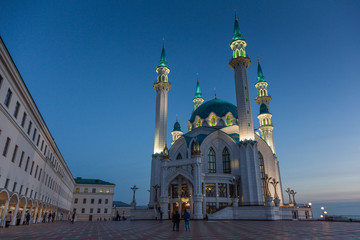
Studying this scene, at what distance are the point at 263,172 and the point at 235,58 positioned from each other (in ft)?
84.1

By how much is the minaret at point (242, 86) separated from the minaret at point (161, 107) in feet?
57.7

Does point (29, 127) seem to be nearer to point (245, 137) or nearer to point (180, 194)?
point (180, 194)

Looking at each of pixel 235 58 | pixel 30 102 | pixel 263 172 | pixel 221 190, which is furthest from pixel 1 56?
pixel 263 172

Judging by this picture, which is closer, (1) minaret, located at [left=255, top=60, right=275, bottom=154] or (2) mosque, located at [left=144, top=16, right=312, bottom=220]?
(2) mosque, located at [left=144, top=16, right=312, bottom=220]

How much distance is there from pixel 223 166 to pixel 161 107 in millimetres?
20430

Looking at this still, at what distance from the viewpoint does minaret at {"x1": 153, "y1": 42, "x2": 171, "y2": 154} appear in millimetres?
57053

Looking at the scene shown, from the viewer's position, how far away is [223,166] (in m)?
51.3

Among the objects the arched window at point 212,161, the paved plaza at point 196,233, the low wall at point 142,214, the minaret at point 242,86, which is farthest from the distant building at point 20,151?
the minaret at point 242,86

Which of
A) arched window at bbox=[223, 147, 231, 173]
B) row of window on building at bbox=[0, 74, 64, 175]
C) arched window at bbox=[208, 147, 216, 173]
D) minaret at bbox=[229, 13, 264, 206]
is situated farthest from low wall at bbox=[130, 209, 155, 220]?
row of window on building at bbox=[0, 74, 64, 175]

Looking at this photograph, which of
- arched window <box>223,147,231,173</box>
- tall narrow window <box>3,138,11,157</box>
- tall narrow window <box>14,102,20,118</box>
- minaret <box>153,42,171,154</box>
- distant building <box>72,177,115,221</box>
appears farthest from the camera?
distant building <box>72,177,115,221</box>

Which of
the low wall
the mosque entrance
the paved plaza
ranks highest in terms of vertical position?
the mosque entrance

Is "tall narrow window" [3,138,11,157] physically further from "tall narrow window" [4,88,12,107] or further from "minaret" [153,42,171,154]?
"minaret" [153,42,171,154]

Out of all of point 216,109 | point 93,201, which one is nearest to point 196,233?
point 216,109

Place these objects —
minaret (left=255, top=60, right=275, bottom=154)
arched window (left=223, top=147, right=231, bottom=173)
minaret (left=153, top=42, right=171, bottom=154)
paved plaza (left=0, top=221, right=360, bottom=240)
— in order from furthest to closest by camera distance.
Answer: minaret (left=255, top=60, right=275, bottom=154)
minaret (left=153, top=42, right=171, bottom=154)
arched window (left=223, top=147, right=231, bottom=173)
paved plaza (left=0, top=221, right=360, bottom=240)
